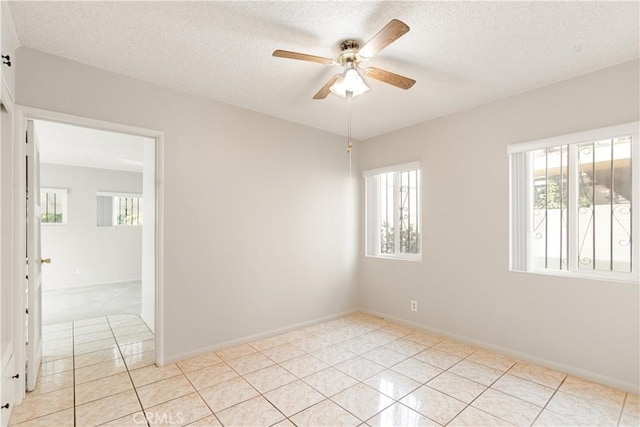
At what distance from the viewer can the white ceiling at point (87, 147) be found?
4180 millimetres

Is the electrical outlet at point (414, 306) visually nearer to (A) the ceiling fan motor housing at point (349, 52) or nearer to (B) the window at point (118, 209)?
(A) the ceiling fan motor housing at point (349, 52)

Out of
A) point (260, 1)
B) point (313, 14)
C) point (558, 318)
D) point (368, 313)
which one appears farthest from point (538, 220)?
point (260, 1)

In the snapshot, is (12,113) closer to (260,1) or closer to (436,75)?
(260,1)

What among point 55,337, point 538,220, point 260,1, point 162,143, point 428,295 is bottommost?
point 55,337

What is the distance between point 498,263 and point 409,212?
1237 mm

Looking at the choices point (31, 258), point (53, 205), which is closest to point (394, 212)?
point (31, 258)

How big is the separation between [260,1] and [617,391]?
3.64m

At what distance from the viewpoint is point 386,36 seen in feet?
5.58

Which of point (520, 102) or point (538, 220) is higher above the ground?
point (520, 102)

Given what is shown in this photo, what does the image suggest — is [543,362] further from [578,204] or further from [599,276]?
[578,204]

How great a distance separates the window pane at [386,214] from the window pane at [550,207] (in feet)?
5.53

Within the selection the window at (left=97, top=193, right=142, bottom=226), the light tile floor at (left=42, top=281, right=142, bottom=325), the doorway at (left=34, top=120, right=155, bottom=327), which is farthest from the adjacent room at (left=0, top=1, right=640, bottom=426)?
the window at (left=97, top=193, right=142, bottom=226)

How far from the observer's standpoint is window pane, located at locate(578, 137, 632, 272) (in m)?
2.47

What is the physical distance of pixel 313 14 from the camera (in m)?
1.85
